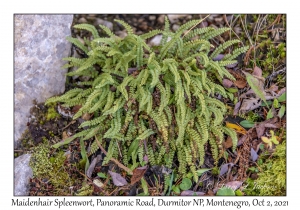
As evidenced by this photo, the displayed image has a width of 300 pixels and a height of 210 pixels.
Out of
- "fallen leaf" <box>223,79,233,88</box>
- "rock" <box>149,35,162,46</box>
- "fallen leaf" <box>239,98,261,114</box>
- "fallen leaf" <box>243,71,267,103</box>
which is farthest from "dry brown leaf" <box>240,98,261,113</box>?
"rock" <box>149,35,162,46</box>

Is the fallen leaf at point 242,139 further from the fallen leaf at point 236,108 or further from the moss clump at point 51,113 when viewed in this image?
the moss clump at point 51,113

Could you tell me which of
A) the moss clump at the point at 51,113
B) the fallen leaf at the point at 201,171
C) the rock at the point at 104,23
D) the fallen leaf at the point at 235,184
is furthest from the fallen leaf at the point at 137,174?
the rock at the point at 104,23

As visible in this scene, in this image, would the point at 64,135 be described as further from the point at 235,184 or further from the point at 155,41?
the point at 235,184

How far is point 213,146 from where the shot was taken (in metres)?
4.70

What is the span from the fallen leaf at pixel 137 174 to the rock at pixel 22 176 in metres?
1.51

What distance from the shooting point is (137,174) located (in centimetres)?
470

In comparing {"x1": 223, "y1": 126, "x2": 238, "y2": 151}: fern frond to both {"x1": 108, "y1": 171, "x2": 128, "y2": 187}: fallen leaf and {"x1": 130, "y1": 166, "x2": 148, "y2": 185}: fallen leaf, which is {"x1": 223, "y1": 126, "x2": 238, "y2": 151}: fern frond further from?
{"x1": 108, "y1": 171, "x2": 128, "y2": 187}: fallen leaf

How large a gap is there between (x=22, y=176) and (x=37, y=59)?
176cm

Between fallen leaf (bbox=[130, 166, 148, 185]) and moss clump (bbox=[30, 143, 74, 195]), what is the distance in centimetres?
91

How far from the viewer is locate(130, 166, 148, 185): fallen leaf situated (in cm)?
469

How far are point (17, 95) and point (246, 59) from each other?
3.55 m

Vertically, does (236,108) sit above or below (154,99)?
below

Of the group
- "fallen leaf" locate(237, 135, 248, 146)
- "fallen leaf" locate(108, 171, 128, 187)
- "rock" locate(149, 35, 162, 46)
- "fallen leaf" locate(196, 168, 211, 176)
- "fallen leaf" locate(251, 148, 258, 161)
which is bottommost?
"fallen leaf" locate(108, 171, 128, 187)

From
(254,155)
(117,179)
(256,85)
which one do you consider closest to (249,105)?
(256,85)
